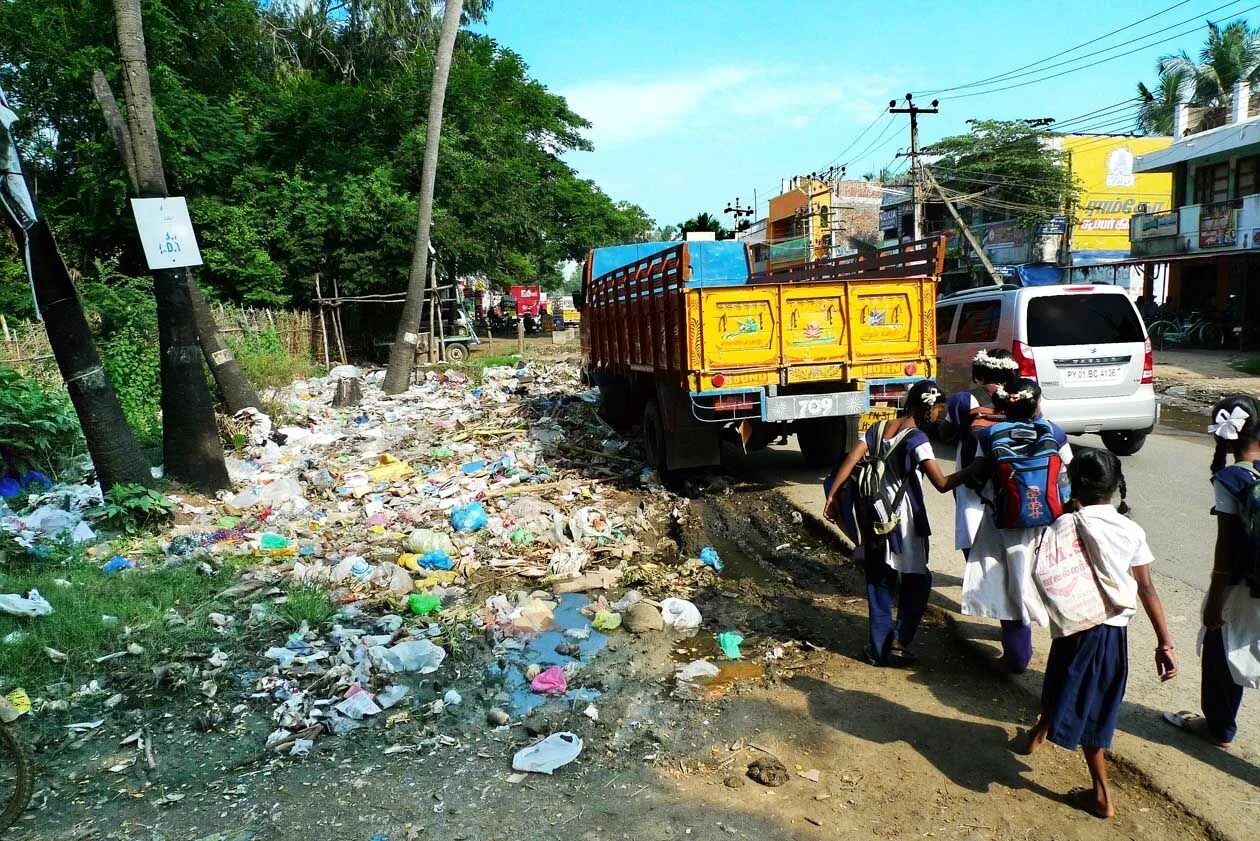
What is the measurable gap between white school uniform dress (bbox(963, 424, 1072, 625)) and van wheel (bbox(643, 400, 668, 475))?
15.5 feet

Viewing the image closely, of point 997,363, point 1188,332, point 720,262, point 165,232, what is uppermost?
point 165,232

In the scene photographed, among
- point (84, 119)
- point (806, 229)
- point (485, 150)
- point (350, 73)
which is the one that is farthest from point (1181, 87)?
point (84, 119)

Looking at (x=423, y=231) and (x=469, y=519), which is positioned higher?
(x=423, y=231)

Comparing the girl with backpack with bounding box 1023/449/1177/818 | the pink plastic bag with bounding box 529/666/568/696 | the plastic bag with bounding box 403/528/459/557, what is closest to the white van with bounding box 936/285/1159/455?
the girl with backpack with bounding box 1023/449/1177/818

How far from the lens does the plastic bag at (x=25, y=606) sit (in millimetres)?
4898

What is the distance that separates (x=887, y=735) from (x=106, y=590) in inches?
193

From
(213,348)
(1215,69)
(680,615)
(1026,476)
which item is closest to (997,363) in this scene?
(1026,476)

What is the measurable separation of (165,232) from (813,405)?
6237 millimetres

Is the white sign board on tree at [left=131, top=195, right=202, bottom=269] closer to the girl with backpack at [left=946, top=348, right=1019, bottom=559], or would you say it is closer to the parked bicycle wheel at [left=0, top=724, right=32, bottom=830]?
the parked bicycle wheel at [left=0, top=724, right=32, bottom=830]

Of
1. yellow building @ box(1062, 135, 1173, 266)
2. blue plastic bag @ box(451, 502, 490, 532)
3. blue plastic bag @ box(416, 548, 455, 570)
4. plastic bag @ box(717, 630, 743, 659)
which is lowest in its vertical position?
plastic bag @ box(717, 630, 743, 659)

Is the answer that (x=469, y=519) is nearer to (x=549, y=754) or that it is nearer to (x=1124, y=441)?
(x=549, y=754)

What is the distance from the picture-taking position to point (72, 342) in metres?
6.75

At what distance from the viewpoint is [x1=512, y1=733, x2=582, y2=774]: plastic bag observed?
3506mm

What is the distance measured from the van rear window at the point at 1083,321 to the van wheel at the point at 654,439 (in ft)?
12.3
